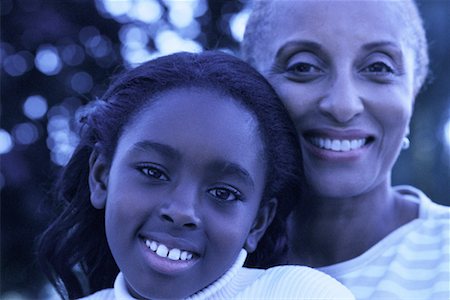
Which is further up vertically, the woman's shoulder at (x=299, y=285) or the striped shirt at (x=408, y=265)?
the striped shirt at (x=408, y=265)

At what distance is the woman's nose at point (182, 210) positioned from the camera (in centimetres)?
199

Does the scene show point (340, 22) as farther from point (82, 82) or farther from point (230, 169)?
point (82, 82)

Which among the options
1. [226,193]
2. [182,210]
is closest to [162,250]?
[182,210]

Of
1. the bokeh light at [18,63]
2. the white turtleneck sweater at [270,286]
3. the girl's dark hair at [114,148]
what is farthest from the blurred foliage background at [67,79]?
the white turtleneck sweater at [270,286]

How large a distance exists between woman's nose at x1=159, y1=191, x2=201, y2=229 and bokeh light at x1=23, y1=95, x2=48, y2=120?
3.57 meters

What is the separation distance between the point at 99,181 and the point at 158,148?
1.19ft

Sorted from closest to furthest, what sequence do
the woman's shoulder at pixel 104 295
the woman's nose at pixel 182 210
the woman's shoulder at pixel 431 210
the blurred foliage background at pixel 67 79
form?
the woman's nose at pixel 182 210 → the woman's shoulder at pixel 104 295 → the woman's shoulder at pixel 431 210 → the blurred foliage background at pixel 67 79

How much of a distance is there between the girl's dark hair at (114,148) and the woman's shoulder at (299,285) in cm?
26

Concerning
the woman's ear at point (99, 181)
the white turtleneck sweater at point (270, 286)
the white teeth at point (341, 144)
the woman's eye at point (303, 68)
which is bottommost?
the white turtleneck sweater at point (270, 286)

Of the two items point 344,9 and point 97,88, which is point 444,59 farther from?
point 344,9

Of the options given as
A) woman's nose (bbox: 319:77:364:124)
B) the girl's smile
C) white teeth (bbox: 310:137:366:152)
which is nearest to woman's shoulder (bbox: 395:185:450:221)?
white teeth (bbox: 310:137:366:152)

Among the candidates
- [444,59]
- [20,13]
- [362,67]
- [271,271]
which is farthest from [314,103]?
[444,59]

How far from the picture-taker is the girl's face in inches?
80.4

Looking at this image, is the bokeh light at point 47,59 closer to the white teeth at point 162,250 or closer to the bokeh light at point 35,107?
the bokeh light at point 35,107
